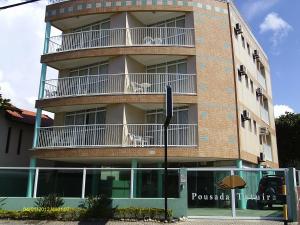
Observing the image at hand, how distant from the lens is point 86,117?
982 inches

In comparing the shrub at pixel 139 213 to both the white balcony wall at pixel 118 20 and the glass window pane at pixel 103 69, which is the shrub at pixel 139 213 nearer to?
the glass window pane at pixel 103 69

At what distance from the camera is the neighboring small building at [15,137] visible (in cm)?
2698

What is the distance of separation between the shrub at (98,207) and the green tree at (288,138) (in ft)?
105

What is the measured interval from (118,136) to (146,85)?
3761 mm

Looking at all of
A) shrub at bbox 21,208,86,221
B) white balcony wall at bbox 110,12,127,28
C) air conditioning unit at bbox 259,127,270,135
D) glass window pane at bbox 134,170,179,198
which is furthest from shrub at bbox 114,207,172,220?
air conditioning unit at bbox 259,127,270,135

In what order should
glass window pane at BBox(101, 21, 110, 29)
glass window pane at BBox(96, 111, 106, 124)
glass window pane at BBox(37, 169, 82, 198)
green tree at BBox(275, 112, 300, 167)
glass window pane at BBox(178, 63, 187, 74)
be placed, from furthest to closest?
green tree at BBox(275, 112, 300, 167) → glass window pane at BBox(101, 21, 110, 29) → glass window pane at BBox(96, 111, 106, 124) → glass window pane at BBox(178, 63, 187, 74) → glass window pane at BBox(37, 169, 82, 198)

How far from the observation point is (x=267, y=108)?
33344mm

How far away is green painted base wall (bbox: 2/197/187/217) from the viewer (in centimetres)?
1631

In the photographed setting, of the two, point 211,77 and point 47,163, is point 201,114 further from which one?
point 47,163

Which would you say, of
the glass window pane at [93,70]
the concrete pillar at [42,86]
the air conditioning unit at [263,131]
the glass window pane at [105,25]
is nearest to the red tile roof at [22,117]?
the concrete pillar at [42,86]

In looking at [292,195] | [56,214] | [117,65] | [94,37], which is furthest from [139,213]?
[94,37]

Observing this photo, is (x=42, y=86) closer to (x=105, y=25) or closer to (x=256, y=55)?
(x=105, y=25)

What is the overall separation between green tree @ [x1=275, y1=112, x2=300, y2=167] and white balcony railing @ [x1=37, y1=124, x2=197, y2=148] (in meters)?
25.6

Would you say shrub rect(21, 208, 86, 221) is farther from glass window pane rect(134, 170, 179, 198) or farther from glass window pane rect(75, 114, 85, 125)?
glass window pane rect(75, 114, 85, 125)
